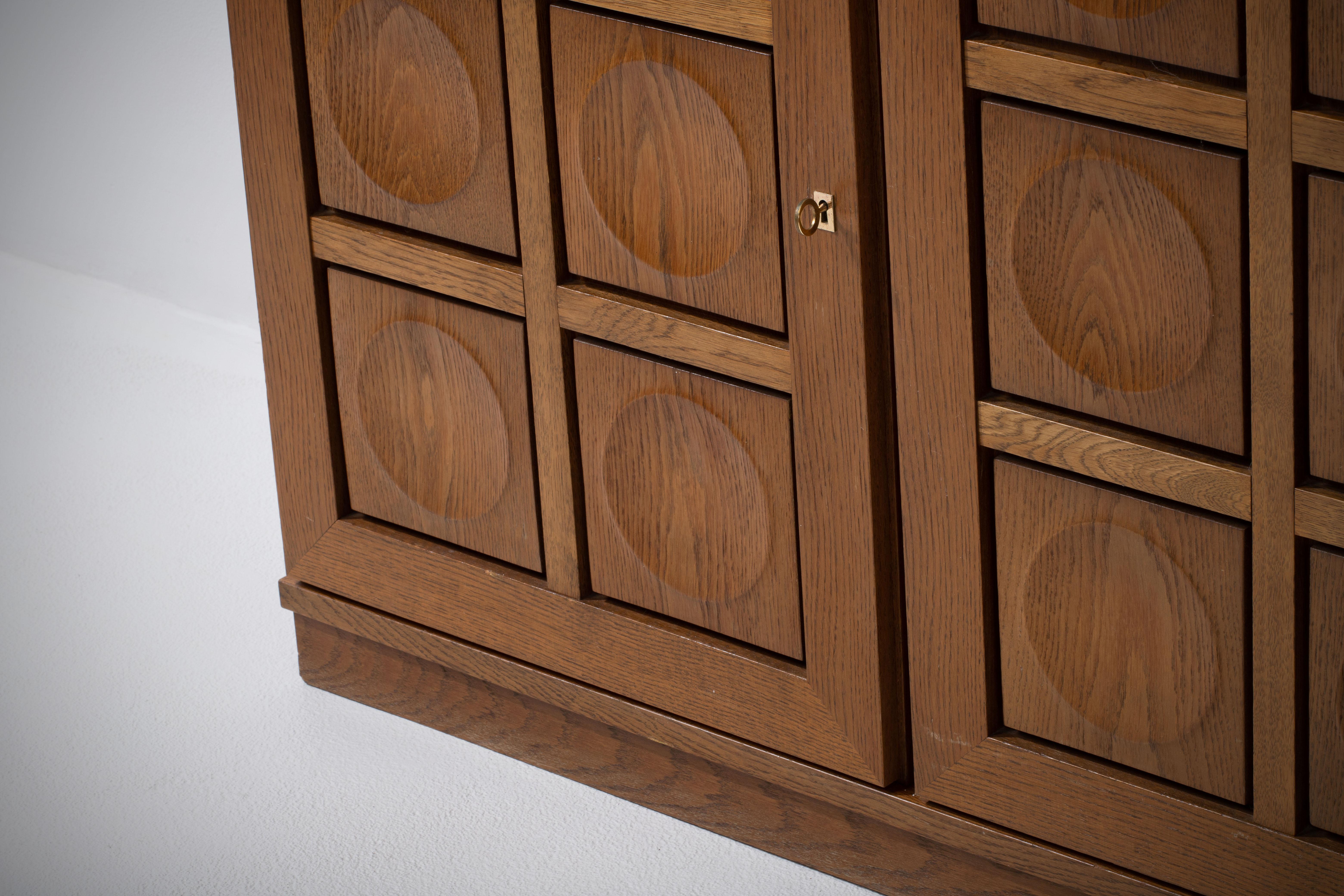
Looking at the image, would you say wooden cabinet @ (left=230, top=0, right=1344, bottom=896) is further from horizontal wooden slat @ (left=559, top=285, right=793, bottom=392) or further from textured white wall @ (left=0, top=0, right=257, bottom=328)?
textured white wall @ (left=0, top=0, right=257, bottom=328)

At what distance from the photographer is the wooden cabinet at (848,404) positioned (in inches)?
50.9

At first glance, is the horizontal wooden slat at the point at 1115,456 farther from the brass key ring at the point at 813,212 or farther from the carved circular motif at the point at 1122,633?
the brass key ring at the point at 813,212

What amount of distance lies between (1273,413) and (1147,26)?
0.27 m

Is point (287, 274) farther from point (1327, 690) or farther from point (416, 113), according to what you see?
point (1327, 690)

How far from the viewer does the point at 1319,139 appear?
1.19 metres

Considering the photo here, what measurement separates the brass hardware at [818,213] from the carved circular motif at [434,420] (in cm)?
41

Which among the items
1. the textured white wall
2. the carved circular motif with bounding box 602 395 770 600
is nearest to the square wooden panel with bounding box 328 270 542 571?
the carved circular motif with bounding box 602 395 770 600

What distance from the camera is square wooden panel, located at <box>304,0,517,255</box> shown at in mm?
1611

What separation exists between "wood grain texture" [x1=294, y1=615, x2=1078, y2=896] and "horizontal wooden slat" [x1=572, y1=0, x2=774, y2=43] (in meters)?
0.68

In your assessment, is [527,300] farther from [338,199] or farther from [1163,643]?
A: [1163,643]

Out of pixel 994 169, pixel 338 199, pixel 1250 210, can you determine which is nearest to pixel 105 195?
pixel 338 199

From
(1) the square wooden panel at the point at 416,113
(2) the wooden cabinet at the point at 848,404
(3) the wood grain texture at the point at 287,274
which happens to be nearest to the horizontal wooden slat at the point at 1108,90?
(2) the wooden cabinet at the point at 848,404

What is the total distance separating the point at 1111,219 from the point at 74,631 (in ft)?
4.34

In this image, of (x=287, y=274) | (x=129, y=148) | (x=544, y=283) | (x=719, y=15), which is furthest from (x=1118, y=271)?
(x=129, y=148)
